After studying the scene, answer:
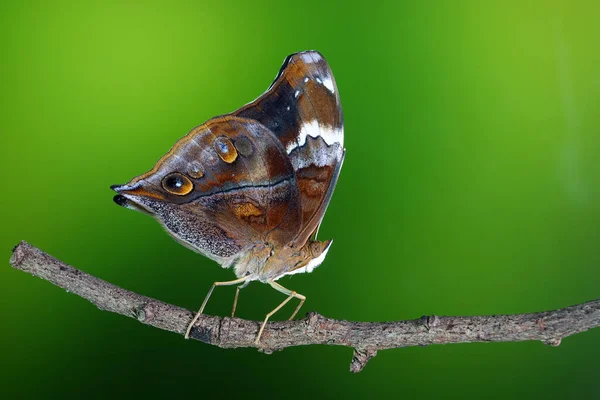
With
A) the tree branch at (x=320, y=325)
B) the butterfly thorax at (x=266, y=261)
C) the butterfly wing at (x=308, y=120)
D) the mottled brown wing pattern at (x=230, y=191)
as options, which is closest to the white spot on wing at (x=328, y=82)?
the butterfly wing at (x=308, y=120)

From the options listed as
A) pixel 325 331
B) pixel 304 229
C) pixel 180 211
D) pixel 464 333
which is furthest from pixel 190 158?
pixel 464 333

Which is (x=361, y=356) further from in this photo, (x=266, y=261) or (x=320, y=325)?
(x=266, y=261)

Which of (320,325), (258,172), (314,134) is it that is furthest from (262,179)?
(320,325)

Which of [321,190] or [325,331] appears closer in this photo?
[325,331]

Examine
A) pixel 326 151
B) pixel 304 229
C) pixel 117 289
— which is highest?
pixel 326 151

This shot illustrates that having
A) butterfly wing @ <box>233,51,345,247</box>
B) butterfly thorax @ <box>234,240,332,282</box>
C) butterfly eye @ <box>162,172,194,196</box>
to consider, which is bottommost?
butterfly thorax @ <box>234,240,332,282</box>

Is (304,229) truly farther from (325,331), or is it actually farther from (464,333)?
(464,333)

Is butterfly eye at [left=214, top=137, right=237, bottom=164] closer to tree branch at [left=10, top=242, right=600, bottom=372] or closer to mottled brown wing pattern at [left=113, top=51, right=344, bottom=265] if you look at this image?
mottled brown wing pattern at [left=113, top=51, right=344, bottom=265]

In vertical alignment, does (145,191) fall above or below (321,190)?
below

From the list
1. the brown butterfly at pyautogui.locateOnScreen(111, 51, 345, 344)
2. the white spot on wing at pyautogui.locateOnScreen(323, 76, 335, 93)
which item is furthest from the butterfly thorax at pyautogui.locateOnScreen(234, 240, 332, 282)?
the white spot on wing at pyautogui.locateOnScreen(323, 76, 335, 93)
